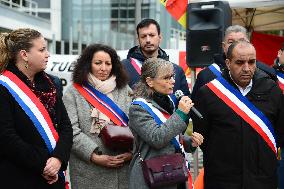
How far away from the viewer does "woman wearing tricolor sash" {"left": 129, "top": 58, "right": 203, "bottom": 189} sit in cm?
329

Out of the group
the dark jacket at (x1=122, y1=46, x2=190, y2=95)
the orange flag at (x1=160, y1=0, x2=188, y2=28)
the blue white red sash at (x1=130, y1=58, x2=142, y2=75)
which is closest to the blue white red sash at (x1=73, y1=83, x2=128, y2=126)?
the dark jacket at (x1=122, y1=46, x2=190, y2=95)

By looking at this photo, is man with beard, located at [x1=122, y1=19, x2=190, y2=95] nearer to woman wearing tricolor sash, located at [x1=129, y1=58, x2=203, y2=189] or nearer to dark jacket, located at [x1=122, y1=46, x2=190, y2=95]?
dark jacket, located at [x1=122, y1=46, x2=190, y2=95]

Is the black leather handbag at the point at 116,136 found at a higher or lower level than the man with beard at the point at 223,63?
lower

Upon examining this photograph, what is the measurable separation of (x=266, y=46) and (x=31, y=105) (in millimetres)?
7066

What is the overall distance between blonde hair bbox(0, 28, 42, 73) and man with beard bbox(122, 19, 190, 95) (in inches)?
47.6

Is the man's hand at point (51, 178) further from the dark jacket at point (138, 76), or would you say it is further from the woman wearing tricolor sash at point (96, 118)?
the dark jacket at point (138, 76)

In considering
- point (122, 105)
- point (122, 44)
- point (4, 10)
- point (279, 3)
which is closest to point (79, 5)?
point (122, 44)

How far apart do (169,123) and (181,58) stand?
6.72 metres

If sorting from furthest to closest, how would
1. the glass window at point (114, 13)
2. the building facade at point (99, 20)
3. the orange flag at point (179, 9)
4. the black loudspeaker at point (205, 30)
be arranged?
the glass window at point (114, 13)
the building facade at point (99, 20)
the orange flag at point (179, 9)
the black loudspeaker at point (205, 30)

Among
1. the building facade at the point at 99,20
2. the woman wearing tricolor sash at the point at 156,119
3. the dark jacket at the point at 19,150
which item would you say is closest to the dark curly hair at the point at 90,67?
the woman wearing tricolor sash at the point at 156,119

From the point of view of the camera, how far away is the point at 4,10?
20.5 meters

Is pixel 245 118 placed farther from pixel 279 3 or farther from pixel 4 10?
Result: pixel 4 10

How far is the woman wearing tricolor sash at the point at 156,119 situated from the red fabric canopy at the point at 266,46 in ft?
21.1

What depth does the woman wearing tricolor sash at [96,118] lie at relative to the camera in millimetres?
3947
